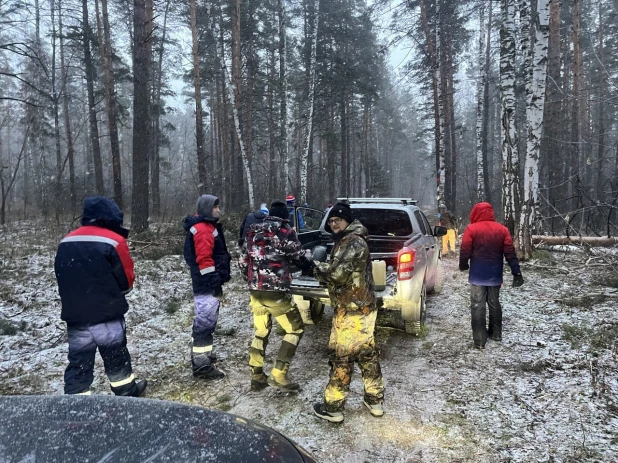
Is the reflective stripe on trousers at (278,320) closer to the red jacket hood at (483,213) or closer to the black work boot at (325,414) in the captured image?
the black work boot at (325,414)

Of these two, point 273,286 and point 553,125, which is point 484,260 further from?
point 553,125

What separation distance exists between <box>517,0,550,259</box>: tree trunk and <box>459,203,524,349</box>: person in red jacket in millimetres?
4907

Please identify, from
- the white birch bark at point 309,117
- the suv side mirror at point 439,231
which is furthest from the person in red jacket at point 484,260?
the white birch bark at point 309,117

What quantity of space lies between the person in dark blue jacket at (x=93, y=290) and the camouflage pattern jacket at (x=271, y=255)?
119cm

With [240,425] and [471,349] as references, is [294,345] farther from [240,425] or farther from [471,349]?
[471,349]

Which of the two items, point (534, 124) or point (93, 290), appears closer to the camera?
point (93, 290)

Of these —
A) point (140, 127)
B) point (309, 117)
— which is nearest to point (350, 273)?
point (140, 127)

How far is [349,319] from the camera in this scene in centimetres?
361

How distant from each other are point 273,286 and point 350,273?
0.93 m

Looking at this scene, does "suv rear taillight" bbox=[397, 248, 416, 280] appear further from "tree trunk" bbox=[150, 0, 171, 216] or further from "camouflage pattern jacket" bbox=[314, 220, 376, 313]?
"tree trunk" bbox=[150, 0, 171, 216]

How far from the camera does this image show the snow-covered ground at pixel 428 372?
10.8 feet

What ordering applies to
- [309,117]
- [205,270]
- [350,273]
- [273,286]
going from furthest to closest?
[309,117]
[205,270]
[273,286]
[350,273]

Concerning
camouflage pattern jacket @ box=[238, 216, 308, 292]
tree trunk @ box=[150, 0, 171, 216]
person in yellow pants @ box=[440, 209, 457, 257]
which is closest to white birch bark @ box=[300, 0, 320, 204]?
tree trunk @ box=[150, 0, 171, 216]

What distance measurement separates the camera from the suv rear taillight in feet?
16.0
